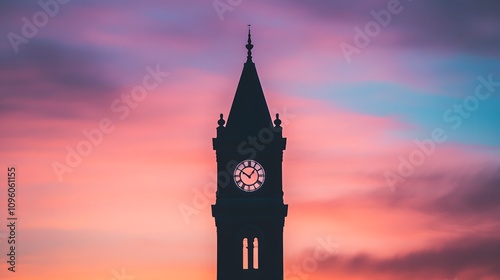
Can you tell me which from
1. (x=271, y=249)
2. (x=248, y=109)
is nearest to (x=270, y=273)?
(x=271, y=249)

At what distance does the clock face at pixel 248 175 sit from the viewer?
126125mm

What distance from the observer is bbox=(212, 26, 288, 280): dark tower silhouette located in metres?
126

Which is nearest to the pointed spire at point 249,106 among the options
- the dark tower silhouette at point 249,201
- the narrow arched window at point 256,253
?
the dark tower silhouette at point 249,201

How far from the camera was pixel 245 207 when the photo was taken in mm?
125688

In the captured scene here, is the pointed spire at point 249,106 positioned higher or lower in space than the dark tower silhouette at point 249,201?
higher

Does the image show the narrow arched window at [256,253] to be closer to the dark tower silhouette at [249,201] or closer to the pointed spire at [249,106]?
the dark tower silhouette at [249,201]

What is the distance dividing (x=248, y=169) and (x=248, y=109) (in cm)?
356

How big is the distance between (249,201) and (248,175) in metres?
1.62

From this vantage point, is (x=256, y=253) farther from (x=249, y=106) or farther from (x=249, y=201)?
(x=249, y=106)

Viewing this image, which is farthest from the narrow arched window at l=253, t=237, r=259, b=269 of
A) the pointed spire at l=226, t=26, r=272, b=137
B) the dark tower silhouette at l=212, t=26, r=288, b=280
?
the pointed spire at l=226, t=26, r=272, b=137

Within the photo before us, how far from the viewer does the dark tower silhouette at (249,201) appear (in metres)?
126

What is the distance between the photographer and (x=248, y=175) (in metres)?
126

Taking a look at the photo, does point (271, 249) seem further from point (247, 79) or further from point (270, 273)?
point (247, 79)

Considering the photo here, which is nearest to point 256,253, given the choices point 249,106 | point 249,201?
point 249,201
